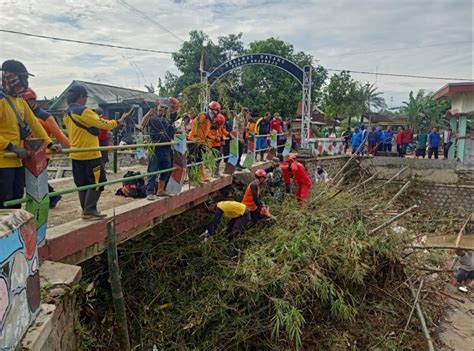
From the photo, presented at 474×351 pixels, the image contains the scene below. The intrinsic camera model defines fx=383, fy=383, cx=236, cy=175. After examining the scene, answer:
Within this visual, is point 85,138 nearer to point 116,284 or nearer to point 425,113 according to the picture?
point 116,284

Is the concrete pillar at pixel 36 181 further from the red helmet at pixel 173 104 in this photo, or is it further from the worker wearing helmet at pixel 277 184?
the worker wearing helmet at pixel 277 184

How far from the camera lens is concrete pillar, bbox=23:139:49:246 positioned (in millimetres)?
3146

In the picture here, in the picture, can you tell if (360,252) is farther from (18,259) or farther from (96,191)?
(18,259)

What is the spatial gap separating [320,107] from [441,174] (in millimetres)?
17286

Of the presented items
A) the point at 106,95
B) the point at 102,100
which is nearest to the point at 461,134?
the point at 102,100

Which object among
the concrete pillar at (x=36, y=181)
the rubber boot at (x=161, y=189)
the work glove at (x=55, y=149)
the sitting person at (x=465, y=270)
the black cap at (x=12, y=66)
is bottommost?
the sitting person at (x=465, y=270)

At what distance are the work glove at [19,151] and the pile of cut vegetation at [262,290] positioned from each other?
1.79 meters

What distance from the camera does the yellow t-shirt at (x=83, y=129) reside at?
4094mm

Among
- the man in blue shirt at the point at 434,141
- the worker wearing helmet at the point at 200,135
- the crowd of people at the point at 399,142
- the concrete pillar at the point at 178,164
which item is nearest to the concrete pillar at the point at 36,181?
the concrete pillar at the point at 178,164

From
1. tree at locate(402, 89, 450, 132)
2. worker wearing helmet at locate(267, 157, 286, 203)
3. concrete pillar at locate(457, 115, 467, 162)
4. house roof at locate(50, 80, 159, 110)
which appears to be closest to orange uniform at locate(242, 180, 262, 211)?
worker wearing helmet at locate(267, 157, 286, 203)

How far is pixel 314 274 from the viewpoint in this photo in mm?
5664

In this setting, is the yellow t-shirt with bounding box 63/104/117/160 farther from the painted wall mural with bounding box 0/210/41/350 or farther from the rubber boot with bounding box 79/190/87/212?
the painted wall mural with bounding box 0/210/41/350

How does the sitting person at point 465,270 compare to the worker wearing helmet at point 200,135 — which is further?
the sitting person at point 465,270

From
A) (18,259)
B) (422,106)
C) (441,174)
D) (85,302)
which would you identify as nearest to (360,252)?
Result: (85,302)
